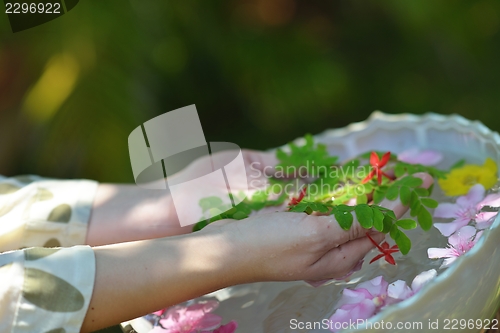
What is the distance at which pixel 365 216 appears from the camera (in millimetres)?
679

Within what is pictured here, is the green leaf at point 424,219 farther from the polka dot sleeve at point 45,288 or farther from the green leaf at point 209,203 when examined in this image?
the polka dot sleeve at point 45,288

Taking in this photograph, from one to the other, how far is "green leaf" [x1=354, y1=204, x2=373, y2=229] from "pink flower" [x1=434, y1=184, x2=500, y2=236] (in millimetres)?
147

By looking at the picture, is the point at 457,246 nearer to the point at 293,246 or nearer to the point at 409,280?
the point at 409,280

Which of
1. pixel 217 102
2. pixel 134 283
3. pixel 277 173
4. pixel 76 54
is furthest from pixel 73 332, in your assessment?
pixel 217 102

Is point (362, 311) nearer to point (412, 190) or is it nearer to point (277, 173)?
point (412, 190)

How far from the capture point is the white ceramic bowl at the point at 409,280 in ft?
1.86

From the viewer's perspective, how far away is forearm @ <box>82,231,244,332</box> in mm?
634

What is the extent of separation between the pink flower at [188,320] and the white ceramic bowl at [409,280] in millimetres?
26

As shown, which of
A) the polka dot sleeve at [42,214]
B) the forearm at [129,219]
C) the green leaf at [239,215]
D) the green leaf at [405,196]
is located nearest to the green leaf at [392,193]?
the green leaf at [405,196]

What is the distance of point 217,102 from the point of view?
2.02 m

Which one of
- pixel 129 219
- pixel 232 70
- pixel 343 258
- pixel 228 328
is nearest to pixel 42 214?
pixel 129 219

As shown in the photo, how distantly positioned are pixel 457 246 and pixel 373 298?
141 millimetres

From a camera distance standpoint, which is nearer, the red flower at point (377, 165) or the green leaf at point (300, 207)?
the green leaf at point (300, 207)

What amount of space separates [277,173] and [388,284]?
1.18 feet
